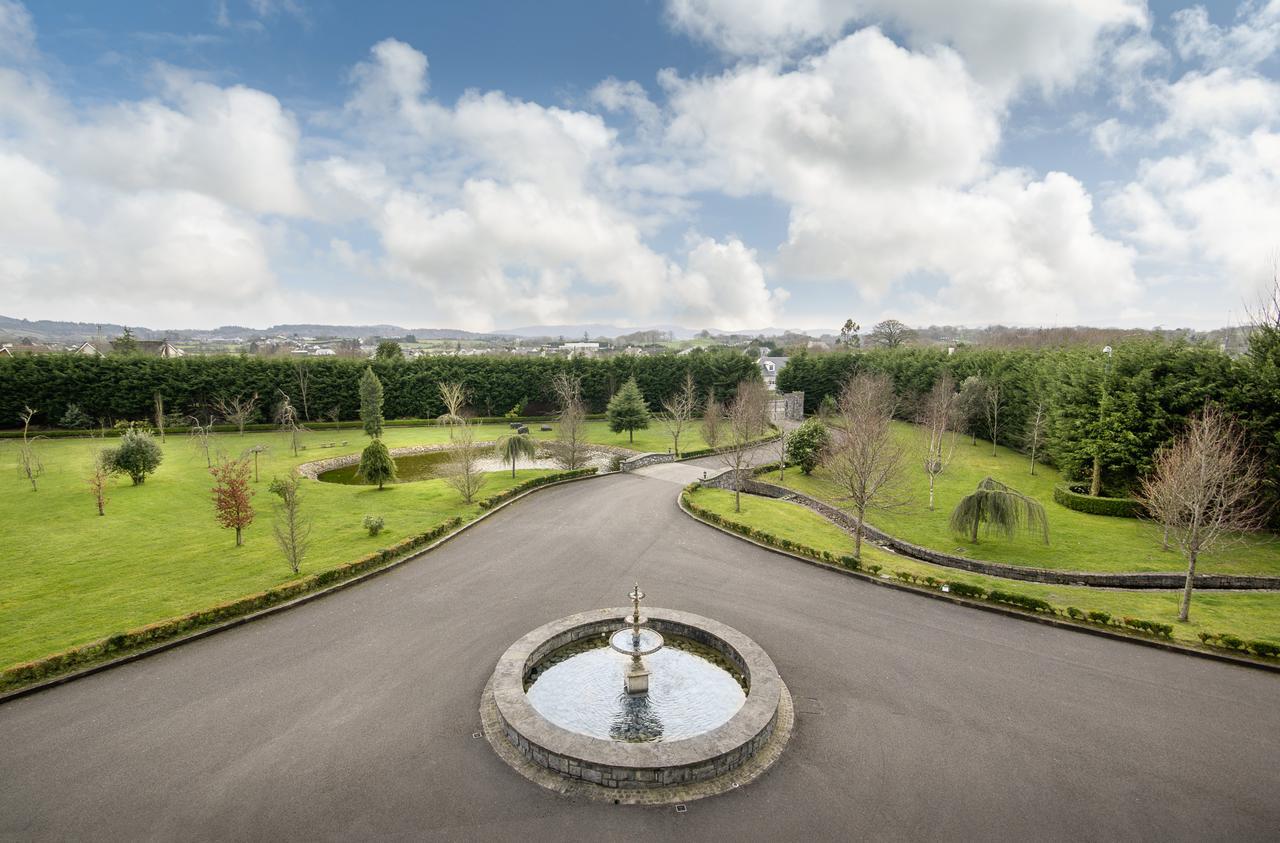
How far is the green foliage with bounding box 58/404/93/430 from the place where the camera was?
46.7m

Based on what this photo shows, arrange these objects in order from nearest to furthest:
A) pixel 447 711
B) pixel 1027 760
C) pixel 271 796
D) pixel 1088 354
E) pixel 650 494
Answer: pixel 271 796 < pixel 1027 760 < pixel 447 711 < pixel 650 494 < pixel 1088 354

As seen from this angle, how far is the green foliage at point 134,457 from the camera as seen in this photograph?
30031mm

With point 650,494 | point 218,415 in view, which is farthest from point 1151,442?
point 218,415

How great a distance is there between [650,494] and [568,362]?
112ft

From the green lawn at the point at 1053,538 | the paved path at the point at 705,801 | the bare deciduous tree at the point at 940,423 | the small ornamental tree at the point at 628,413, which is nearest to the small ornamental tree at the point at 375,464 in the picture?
the paved path at the point at 705,801

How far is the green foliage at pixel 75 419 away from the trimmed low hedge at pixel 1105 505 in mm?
72066

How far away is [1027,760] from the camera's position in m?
11.3

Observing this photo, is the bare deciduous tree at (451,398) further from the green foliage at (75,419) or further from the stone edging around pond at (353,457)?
the green foliage at (75,419)

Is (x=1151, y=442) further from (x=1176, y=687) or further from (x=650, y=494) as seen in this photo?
(x=650, y=494)

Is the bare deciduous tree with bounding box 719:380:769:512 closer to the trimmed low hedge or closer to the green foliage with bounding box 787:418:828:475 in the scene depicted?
the green foliage with bounding box 787:418:828:475

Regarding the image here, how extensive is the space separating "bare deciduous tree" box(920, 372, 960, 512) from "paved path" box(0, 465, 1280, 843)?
20830 mm

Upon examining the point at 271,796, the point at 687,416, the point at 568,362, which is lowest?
the point at 271,796

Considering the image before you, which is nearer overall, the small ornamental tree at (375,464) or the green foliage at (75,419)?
the small ornamental tree at (375,464)

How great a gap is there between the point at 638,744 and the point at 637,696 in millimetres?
2238
